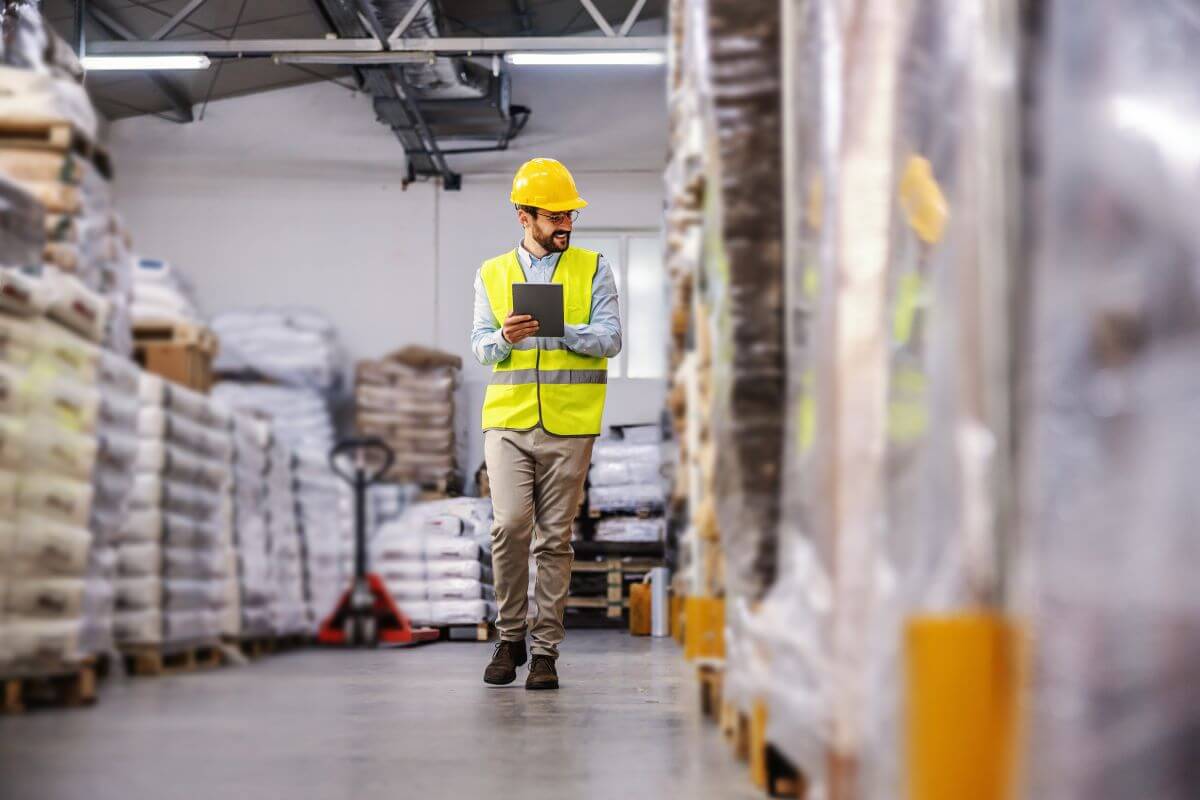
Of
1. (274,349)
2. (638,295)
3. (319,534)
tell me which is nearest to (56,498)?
(319,534)

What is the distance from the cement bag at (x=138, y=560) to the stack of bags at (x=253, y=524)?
41.6 inches

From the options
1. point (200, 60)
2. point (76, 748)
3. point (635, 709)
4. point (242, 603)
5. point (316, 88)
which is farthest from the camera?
point (316, 88)

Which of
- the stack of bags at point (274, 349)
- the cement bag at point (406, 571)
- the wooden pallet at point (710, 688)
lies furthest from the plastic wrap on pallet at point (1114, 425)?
the stack of bags at point (274, 349)

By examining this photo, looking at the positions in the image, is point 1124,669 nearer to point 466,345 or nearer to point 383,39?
point 383,39

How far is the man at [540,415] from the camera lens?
496cm

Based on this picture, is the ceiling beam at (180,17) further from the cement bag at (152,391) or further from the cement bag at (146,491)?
the cement bag at (146,491)

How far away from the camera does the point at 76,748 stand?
292cm

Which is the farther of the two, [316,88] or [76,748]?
[316,88]

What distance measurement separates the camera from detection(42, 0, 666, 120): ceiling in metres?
11.2

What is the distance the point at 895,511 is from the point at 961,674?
0.29 meters

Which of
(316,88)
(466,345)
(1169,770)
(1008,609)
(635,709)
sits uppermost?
(316,88)

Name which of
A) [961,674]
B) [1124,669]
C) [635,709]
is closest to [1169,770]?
[1124,669]

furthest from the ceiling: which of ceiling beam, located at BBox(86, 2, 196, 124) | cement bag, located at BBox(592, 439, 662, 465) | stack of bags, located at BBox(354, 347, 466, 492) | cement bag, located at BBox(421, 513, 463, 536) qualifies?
cement bag, located at BBox(421, 513, 463, 536)

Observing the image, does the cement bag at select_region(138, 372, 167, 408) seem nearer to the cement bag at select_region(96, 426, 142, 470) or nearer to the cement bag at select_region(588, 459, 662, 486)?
the cement bag at select_region(96, 426, 142, 470)
